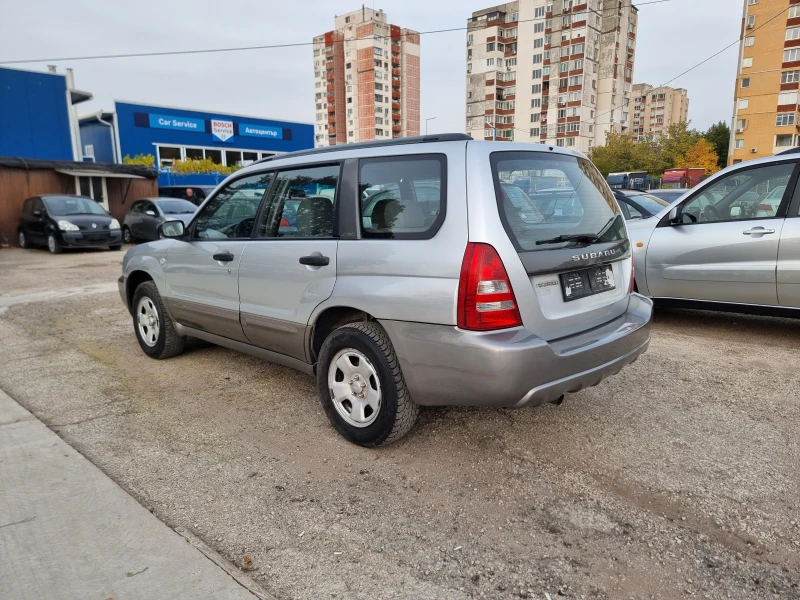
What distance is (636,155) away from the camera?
61.0m

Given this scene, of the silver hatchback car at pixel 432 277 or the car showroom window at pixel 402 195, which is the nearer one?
the silver hatchback car at pixel 432 277

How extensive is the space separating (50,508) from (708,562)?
302 centimetres

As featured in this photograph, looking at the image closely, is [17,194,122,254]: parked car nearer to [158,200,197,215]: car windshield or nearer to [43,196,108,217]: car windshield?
[43,196,108,217]: car windshield

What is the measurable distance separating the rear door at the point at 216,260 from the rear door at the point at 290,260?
138 mm

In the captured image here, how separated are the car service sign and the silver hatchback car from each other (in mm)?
38441

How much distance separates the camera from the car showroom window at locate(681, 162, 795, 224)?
17.4ft

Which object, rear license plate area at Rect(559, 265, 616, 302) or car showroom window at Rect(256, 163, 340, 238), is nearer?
rear license plate area at Rect(559, 265, 616, 302)

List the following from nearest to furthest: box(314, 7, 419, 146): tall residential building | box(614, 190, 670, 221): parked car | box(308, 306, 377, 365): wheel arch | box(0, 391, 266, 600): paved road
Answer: box(0, 391, 266, 600): paved road < box(308, 306, 377, 365): wheel arch < box(614, 190, 670, 221): parked car < box(314, 7, 419, 146): tall residential building

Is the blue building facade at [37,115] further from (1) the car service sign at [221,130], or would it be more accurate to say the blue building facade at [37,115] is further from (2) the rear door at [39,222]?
(1) the car service sign at [221,130]

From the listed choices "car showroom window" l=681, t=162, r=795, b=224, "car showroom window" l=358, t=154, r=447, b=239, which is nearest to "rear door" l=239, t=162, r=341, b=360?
"car showroom window" l=358, t=154, r=447, b=239

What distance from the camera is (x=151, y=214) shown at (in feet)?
55.7

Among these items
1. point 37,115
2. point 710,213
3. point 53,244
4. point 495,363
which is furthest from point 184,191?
point 495,363

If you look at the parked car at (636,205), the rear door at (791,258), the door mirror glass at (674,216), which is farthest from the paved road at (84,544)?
the parked car at (636,205)

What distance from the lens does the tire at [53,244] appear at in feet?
50.6
